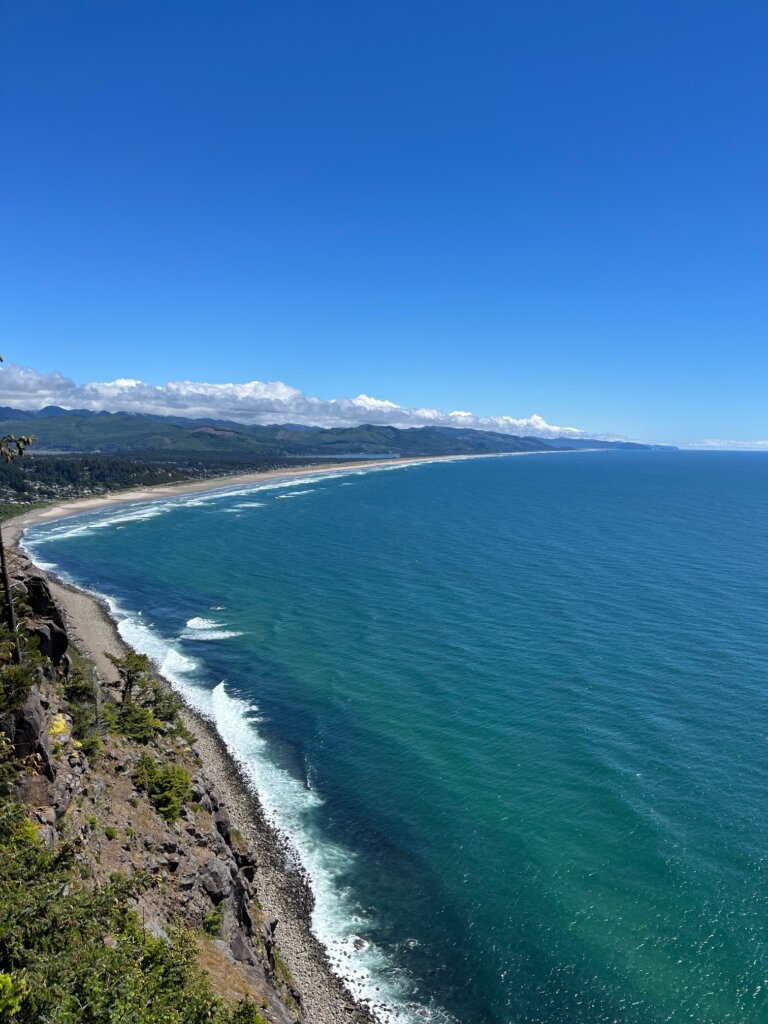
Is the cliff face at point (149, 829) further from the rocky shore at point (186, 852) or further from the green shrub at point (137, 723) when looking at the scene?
the green shrub at point (137, 723)

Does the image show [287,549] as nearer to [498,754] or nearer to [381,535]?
[381,535]

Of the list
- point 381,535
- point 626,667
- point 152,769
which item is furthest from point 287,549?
point 152,769

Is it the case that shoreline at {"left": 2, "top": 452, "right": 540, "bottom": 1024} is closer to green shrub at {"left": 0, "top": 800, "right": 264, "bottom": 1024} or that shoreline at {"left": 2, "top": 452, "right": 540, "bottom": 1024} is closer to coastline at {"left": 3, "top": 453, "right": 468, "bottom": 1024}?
coastline at {"left": 3, "top": 453, "right": 468, "bottom": 1024}

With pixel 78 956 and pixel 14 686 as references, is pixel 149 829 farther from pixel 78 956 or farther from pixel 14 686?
pixel 78 956

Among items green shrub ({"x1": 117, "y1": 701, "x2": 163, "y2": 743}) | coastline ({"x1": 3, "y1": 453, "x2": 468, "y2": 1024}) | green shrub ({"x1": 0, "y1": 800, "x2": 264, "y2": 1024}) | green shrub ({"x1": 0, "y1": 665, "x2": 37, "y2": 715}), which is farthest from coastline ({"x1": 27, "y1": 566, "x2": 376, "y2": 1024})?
green shrub ({"x1": 0, "y1": 665, "x2": 37, "y2": 715})

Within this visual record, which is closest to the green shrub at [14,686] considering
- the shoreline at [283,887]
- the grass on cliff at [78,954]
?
the grass on cliff at [78,954]

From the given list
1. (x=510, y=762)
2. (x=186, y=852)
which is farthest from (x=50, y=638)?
(x=510, y=762)

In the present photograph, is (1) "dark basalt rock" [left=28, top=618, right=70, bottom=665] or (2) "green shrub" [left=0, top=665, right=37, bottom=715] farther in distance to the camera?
(1) "dark basalt rock" [left=28, top=618, right=70, bottom=665]
